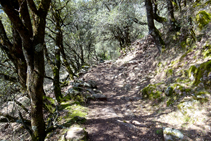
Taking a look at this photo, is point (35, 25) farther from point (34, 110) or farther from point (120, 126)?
point (120, 126)

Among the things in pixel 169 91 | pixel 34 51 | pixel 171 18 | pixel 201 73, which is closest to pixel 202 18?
pixel 171 18

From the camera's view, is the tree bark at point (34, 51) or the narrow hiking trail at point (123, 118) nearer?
the tree bark at point (34, 51)

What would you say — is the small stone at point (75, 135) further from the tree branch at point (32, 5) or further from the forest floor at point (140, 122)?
the tree branch at point (32, 5)

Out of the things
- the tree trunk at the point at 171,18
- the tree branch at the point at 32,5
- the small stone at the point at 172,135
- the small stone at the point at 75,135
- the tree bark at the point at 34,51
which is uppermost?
the tree trunk at the point at 171,18

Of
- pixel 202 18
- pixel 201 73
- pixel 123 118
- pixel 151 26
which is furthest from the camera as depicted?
pixel 151 26

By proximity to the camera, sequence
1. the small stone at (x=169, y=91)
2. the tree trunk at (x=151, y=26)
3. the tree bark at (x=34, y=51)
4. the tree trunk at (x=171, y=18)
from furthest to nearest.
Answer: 1. the tree trunk at (x=171, y=18)
2. the tree trunk at (x=151, y=26)
3. the small stone at (x=169, y=91)
4. the tree bark at (x=34, y=51)

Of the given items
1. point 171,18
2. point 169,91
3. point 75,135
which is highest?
point 171,18

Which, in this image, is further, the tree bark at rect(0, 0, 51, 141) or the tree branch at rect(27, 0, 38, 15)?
the tree bark at rect(0, 0, 51, 141)

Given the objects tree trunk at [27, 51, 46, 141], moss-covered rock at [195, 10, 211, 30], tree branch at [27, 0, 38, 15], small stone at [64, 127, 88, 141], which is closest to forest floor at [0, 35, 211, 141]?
small stone at [64, 127, 88, 141]

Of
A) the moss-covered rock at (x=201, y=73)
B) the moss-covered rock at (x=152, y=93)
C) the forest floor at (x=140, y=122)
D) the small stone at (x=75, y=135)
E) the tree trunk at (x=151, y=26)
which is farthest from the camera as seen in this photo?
the tree trunk at (x=151, y=26)

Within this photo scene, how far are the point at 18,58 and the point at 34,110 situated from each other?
7.16ft

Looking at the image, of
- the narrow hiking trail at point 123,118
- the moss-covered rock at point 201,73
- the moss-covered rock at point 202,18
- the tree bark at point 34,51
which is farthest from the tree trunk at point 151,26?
the tree bark at point 34,51

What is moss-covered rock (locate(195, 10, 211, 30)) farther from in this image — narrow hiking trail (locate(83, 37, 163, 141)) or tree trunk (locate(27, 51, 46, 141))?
tree trunk (locate(27, 51, 46, 141))

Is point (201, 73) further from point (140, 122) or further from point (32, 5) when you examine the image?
point (32, 5)
